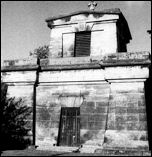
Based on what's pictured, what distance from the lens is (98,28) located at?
13.5 meters

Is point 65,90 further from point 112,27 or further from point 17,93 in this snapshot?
point 112,27

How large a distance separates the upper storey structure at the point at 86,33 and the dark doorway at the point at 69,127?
128 inches

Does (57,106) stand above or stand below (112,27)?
below

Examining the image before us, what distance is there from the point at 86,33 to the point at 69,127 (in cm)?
531

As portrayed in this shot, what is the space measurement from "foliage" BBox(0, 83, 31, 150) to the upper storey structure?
11.4ft

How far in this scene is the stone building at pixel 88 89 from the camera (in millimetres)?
10461

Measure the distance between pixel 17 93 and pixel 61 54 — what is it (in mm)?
3222

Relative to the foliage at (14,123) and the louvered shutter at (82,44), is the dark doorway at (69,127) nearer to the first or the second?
the foliage at (14,123)

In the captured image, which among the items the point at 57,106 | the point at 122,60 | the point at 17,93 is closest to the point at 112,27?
the point at 122,60

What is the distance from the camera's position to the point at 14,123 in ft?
38.5

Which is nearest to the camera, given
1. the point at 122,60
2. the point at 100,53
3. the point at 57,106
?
the point at 122,60

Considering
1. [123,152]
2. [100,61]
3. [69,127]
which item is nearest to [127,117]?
Answer: [123,152]

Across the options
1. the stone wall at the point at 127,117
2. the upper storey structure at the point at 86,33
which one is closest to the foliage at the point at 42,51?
the upper storey structure at the point at 86,33

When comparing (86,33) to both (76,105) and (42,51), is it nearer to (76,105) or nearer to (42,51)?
(76,105)
